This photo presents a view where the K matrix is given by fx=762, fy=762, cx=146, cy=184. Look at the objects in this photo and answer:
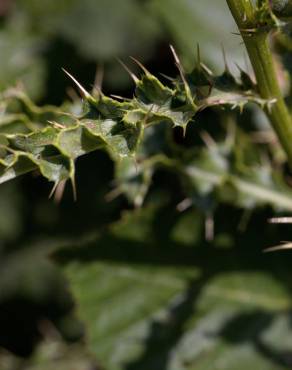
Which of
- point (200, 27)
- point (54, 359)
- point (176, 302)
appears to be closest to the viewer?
point (176, 302)

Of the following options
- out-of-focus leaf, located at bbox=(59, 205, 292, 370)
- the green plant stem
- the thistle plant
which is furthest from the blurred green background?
the green plant stem

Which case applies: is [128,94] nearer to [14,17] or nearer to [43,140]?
[14,17]

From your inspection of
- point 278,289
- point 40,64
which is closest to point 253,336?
point 278,289

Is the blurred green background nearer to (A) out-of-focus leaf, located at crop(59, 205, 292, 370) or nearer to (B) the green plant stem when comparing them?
(A) out-of-focus leaf, located at crop(59, 205, 292, 370)

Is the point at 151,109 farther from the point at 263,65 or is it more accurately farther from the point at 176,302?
the point at 176,302

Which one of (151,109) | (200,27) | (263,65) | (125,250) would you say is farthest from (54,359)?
(263,65)

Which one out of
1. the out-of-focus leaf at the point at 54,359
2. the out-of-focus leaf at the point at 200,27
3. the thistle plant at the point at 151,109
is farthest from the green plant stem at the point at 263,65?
the out-of-focus leaf at the point at 54,359

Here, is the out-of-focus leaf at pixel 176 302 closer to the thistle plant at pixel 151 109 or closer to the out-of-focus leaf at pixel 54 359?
the out-of-focus leaf at pixel 54 359

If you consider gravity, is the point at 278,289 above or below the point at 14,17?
below
